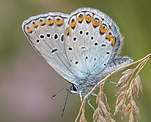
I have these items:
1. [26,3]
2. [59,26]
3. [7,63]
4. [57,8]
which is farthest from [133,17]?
[7,63]

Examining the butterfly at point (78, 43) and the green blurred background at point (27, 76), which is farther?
the green blurred background at point (27, 76)

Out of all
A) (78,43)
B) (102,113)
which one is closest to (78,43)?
(78,43)

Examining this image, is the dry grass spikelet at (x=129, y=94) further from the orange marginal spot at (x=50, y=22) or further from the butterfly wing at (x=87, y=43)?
the orange marginal spot at (x=50, y=22)

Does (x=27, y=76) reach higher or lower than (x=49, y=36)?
lower

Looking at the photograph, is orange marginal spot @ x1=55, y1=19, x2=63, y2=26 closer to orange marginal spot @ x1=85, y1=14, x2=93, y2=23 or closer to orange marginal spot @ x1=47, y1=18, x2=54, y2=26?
orange marginal spot @ x1=47, y1=18, x2=54, y2=26

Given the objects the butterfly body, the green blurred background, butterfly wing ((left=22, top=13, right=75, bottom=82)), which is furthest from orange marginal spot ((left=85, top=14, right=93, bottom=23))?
the green blurred background

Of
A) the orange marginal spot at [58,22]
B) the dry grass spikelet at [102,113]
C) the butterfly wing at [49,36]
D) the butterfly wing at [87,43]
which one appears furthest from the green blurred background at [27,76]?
the dry grass spikelet at [102,113]

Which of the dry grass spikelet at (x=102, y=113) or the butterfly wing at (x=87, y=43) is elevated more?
the butterfly wing at (x=87, y=43)

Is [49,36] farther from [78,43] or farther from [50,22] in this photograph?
[78,43]
